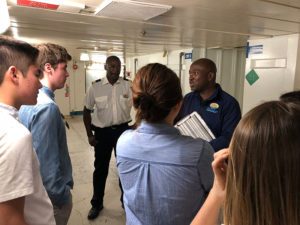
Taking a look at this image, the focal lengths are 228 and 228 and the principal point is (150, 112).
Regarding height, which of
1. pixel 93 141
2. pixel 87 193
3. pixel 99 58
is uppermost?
pixel 99 58

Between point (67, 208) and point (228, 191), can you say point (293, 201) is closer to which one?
point (228, 191)

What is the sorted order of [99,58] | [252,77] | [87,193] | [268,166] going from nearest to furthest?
[268,166]
[252,77]
[87,193]
[99,58]

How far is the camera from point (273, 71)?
2.61 meters

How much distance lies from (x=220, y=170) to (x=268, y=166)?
0.64ft

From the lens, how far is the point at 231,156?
0.61 metres

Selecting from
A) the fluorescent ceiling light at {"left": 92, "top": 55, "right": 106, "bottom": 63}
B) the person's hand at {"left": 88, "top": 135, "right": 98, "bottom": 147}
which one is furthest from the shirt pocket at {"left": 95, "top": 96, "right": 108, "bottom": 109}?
the fluorescent ceiling light at {"left": 92, "top": 55, "right": 106, "bottom": 63}

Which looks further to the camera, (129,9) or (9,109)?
(129,9)

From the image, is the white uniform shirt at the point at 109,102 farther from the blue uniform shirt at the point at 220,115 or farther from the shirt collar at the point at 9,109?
the shirt collar at the point at 9,109

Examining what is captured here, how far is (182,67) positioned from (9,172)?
12.7 feet

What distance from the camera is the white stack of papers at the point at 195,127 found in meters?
1.76

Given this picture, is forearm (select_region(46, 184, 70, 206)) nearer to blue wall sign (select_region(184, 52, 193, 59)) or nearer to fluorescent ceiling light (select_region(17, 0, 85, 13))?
fluorescent ceiling light (select_region(17, 0, 85, 13))

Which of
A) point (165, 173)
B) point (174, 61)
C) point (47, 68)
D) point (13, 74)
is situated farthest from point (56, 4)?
point (174, 61)

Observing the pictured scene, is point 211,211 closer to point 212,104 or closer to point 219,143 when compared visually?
point 219,143

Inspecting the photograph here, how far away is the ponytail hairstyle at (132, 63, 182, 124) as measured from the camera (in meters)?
0.97
